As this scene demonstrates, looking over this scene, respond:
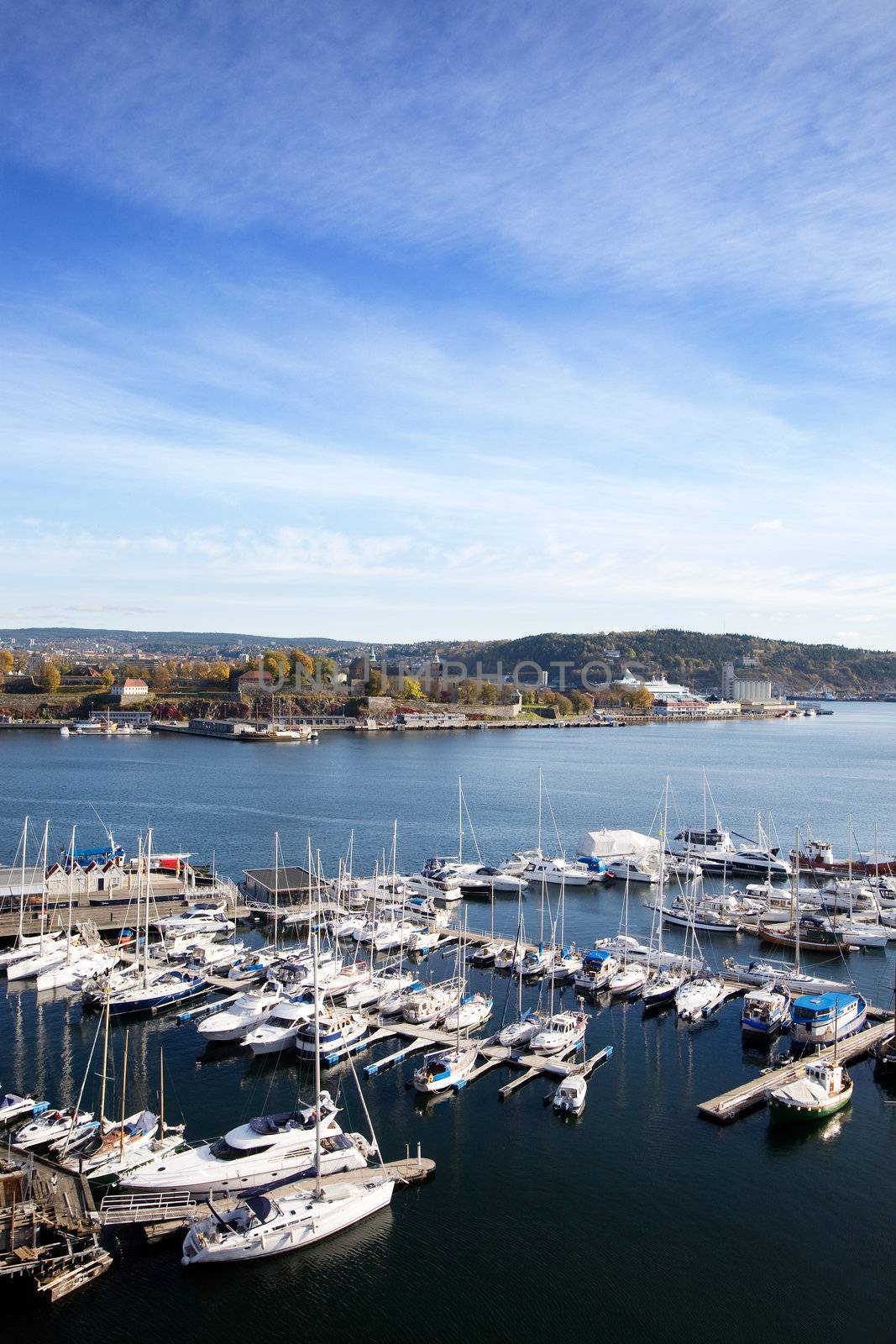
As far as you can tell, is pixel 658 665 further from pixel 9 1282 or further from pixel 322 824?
pixel 9 1282

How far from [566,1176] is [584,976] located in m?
7.02

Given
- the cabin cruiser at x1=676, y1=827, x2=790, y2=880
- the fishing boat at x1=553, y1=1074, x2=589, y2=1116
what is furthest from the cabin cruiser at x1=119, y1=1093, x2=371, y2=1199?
the cabin cruiser at x1=676, y1=827, x2=790, y2=880

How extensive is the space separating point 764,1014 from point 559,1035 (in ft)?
12.1

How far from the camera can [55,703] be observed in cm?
9238

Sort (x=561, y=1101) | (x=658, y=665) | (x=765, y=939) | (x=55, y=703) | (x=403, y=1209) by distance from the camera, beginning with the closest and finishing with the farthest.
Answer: (x=403, y=1209) → (x=561, y=1101) → (x=765, y=939) → (x=55, y=703) → (x=658, y=665)

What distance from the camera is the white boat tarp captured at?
31.9 m

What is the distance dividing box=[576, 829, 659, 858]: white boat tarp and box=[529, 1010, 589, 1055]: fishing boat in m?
14.9

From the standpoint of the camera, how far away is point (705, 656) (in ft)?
593

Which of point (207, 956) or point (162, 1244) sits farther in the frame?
point (207, 956)

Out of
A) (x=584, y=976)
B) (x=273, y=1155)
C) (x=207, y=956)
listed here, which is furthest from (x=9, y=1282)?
(x=584, y=976)

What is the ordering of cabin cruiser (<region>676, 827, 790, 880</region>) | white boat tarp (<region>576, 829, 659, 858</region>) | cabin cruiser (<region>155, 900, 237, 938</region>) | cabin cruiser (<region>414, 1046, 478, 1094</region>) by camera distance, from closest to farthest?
cabin cruiser (<region>414, 1046, 478, 1094</region>) < cabin cruiser (<region>155, 900, 237, 938</region>) < white boat tarp (<region>576, 829, 659, 858</region>) < cabin cruiser (<region>676, 827, 790, 880</region>)

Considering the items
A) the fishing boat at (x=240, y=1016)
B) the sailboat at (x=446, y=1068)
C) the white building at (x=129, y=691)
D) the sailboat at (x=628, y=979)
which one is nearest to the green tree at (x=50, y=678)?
the white building at (x=129, y=691)

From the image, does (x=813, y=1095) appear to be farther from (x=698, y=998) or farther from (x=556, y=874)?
(x=556, y=874)

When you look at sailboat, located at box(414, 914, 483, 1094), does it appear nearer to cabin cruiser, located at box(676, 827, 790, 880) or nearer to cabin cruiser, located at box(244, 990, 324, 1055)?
cabin cruiser, located at box(244, 990, 324, 1055)
